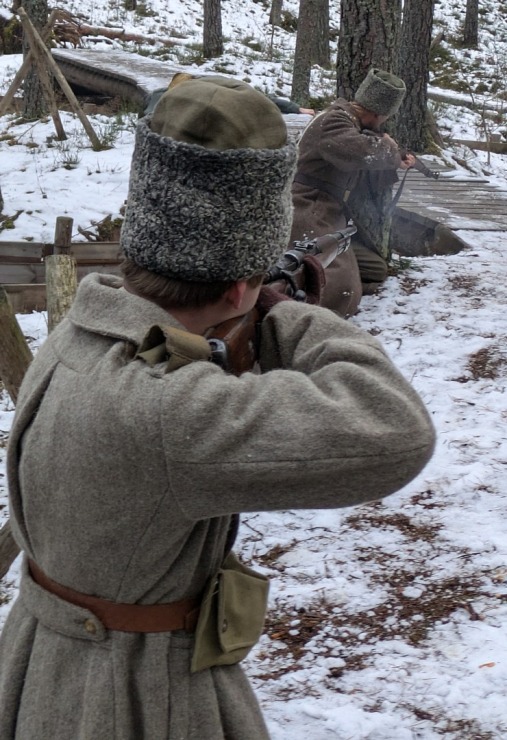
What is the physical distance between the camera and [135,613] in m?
1.51

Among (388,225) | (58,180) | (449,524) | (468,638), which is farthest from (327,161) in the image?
(58,180)

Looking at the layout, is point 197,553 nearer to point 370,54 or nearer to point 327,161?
point 327,161

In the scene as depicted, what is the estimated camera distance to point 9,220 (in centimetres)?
919

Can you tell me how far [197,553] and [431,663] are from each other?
194cm

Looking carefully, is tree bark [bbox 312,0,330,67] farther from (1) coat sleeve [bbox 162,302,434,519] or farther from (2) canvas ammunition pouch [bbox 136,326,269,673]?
(1) coat sleeve [bbox 162,302,434,519]

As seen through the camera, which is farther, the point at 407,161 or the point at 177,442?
the point at 407,161

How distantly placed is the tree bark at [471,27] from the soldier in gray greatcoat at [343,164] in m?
20.0

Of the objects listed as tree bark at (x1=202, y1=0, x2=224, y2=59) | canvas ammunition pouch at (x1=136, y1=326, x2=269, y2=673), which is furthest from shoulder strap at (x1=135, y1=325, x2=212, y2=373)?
tree bark at (x1=202, y1=0, x2=224, y2=59)

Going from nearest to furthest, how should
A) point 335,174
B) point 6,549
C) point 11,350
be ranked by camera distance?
point 6,549
point 11,350
point 335,174

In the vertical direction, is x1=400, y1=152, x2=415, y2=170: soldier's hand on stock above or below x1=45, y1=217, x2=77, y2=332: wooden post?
above

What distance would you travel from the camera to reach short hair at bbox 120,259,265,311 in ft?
4.85

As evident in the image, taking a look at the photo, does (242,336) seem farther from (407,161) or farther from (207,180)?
(407,161)

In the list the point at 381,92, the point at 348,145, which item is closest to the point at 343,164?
the point at 348,145

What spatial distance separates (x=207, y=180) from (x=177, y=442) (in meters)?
0.45
